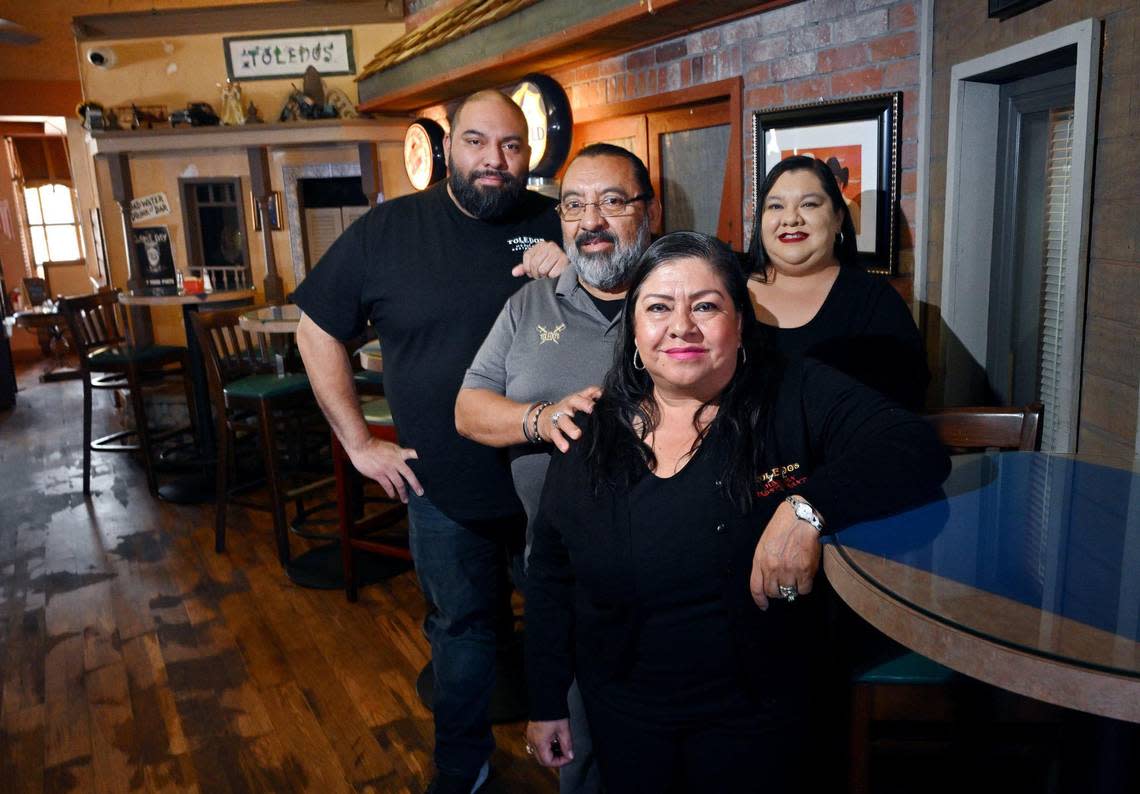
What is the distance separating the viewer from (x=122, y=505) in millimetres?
4848

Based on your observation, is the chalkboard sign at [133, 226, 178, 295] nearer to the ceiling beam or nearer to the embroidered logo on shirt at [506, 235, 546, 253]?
the ceiling beam

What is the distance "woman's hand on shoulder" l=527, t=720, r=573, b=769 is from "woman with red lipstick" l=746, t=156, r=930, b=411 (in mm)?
987

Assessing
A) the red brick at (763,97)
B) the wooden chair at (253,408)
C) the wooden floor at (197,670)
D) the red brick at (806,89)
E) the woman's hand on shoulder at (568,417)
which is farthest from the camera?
the wooden chair at (253,408)

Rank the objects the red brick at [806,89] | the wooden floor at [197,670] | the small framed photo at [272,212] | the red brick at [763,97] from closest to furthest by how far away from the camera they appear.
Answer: the wooden floor at [197,670] < the red brick at [806,89] < the red brick at [763,97] < the small framed photo at [272,212]

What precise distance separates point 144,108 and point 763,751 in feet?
23.8

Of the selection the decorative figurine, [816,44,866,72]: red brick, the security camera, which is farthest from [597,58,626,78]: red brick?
the security camera

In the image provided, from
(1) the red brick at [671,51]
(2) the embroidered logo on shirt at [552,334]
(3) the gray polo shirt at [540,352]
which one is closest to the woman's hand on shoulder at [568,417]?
(3) the gray polo shirt at [540,352]

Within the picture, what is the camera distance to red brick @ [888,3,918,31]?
2.66 m

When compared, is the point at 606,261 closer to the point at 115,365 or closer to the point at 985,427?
the point at 985,427

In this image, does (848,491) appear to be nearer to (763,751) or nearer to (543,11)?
(763,751)

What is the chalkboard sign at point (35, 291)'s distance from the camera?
1062cm

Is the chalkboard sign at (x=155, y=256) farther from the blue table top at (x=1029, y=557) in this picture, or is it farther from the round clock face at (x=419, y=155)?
the blue table top at (x=1029, y=557)

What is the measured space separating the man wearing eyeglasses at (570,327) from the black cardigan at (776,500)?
0.33 metres

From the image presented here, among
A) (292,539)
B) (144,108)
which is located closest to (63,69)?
(144,108)
